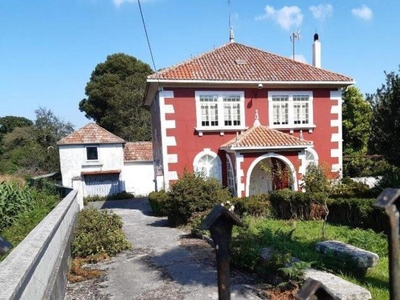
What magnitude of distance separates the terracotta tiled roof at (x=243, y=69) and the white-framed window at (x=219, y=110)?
820mm

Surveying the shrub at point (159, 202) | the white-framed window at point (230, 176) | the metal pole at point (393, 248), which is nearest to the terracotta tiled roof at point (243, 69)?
the white-framed window at point (230, 176)

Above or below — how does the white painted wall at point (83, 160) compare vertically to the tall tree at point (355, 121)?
below

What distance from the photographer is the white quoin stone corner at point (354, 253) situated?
5.15 meters

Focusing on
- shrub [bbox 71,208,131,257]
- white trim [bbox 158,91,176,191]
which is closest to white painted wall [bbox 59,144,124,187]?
white trim [bbox 158,91,176,191]

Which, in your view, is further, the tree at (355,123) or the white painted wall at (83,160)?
the tree at (355,123)

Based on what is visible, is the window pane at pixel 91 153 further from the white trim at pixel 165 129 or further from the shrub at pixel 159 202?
the white trim at pixel 165 129

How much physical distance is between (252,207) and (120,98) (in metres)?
30.5

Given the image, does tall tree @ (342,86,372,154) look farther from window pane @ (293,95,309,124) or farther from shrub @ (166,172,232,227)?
shrub @ (166,172,232,227)

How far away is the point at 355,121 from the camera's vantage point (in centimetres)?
2894

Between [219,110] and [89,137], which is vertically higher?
[219,110]

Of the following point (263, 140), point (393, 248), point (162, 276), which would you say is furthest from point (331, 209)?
point (393, 248)

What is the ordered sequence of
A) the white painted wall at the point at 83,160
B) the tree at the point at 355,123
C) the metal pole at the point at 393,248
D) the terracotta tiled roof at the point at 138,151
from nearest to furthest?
the metal pole at the point at 393,248, the white painted wall at the point at 83,160, the terracotta tiled roof at the point at 138,151, the tree at the point at 355,123

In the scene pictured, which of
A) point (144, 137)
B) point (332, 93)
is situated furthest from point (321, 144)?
point (144, 137)

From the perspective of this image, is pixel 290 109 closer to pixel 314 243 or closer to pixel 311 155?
pixel 311 155
